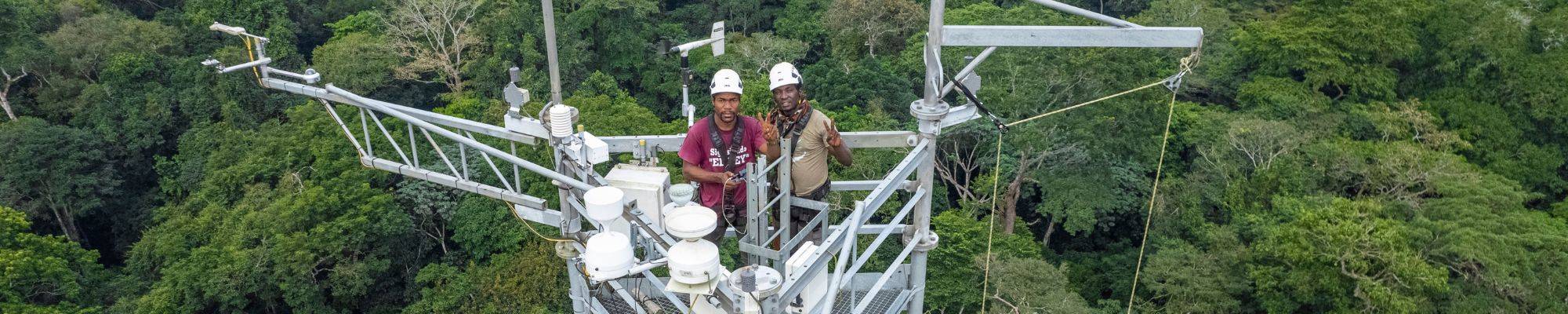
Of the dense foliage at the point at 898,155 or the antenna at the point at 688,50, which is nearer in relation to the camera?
the antenna at the point at 688,50

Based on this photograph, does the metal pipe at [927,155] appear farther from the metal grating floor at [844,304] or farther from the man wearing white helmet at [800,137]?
the man wearing white helmet at [800,137]

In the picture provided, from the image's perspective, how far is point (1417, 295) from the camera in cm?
2266

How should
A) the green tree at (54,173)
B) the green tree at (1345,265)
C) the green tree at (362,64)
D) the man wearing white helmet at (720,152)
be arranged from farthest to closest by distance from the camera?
1. the green tree at (362,64)
2. the green tree at (54,173)
3. the green tree at (1345,265)
4. the man wearing white helmet at (720,152)

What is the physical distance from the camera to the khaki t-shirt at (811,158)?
26.4ft

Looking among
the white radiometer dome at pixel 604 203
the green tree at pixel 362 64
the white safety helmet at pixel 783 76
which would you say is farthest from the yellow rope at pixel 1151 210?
the green tree at pixel 362 64

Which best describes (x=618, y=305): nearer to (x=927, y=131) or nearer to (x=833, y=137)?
(x=833, y=137)

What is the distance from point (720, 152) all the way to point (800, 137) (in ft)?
2.32

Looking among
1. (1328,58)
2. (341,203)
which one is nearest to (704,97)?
(341,203)

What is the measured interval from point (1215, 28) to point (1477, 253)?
14961mm

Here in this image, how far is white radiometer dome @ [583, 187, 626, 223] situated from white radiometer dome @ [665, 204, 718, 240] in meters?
0.58

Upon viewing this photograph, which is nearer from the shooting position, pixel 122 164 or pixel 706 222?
pixel 706 222

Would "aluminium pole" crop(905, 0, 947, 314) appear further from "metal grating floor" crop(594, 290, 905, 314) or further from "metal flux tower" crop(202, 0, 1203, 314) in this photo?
"metal grating floor" crop(594, 290, 905, 314)

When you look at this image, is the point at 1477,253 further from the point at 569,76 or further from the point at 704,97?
the point at 569,76

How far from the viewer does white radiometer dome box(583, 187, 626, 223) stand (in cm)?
675
